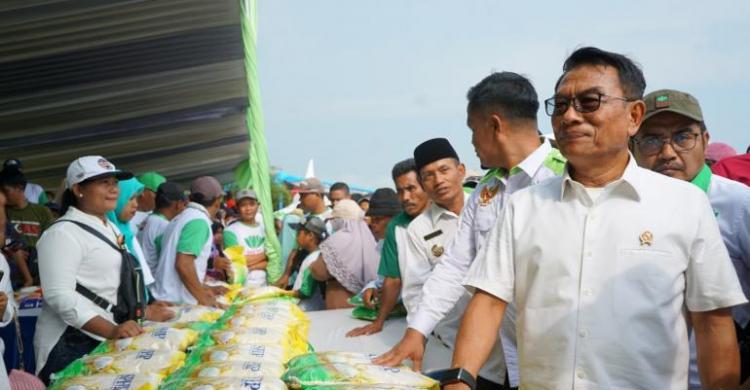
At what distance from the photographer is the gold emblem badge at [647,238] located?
183 centimetres

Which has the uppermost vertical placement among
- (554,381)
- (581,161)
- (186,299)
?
(581,161)

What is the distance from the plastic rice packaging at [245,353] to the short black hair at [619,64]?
6.66 feet

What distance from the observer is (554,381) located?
1.90m

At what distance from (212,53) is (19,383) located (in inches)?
272

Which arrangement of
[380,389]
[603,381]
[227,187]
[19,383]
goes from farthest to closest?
1. [227,187]
2. [19,383]
3. [380,389]
4. [603,381]

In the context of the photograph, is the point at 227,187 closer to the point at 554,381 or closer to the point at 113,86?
the point at 113,86

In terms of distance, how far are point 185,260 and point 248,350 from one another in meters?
2.43

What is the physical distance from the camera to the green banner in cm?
828

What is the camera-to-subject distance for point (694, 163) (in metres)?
2.47

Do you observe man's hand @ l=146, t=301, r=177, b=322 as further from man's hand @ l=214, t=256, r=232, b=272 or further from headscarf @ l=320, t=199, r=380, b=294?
man's hand @ l=214, t=256, r=232, b=272

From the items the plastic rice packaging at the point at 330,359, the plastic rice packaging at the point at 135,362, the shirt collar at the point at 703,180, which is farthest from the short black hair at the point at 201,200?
the shirt collar at the point at 703,180

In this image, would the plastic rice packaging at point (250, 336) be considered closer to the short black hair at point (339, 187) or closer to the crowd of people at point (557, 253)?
the crowd of people at point (557, 253)

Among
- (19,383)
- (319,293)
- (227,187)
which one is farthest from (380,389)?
(227,187)

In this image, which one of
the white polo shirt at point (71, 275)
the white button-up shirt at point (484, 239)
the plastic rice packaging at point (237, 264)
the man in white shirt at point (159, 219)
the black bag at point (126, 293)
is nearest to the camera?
the white button-up shirt at point (484, 239)
